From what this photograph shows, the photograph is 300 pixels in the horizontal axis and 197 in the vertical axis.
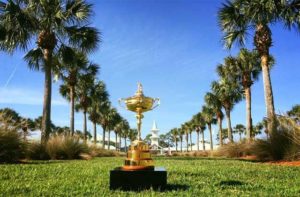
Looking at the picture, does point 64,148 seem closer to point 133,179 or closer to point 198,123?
point 133,179

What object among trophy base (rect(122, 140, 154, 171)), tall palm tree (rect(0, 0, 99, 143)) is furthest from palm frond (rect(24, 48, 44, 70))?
trophy base (rect(122, 140, 154, 171))

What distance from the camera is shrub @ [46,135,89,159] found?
1820 centimetres

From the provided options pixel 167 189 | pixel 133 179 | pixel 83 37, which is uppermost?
pixel 83 37

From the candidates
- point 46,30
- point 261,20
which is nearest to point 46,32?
point 46,30

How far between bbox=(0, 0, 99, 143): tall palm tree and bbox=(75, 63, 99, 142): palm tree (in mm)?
11713

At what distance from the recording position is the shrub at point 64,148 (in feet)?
59.7

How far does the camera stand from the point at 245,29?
2128 centimetres

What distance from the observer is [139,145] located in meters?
6.22

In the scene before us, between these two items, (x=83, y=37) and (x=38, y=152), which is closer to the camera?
(x=38, y=152)

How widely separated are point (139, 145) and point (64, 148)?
13418mm

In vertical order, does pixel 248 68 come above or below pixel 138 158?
above

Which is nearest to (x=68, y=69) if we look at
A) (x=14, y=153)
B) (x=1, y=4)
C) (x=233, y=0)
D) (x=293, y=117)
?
(x=1, y=4)

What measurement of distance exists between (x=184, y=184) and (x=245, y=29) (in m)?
16.5

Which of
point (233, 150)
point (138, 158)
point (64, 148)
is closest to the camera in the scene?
point (138, 158)
